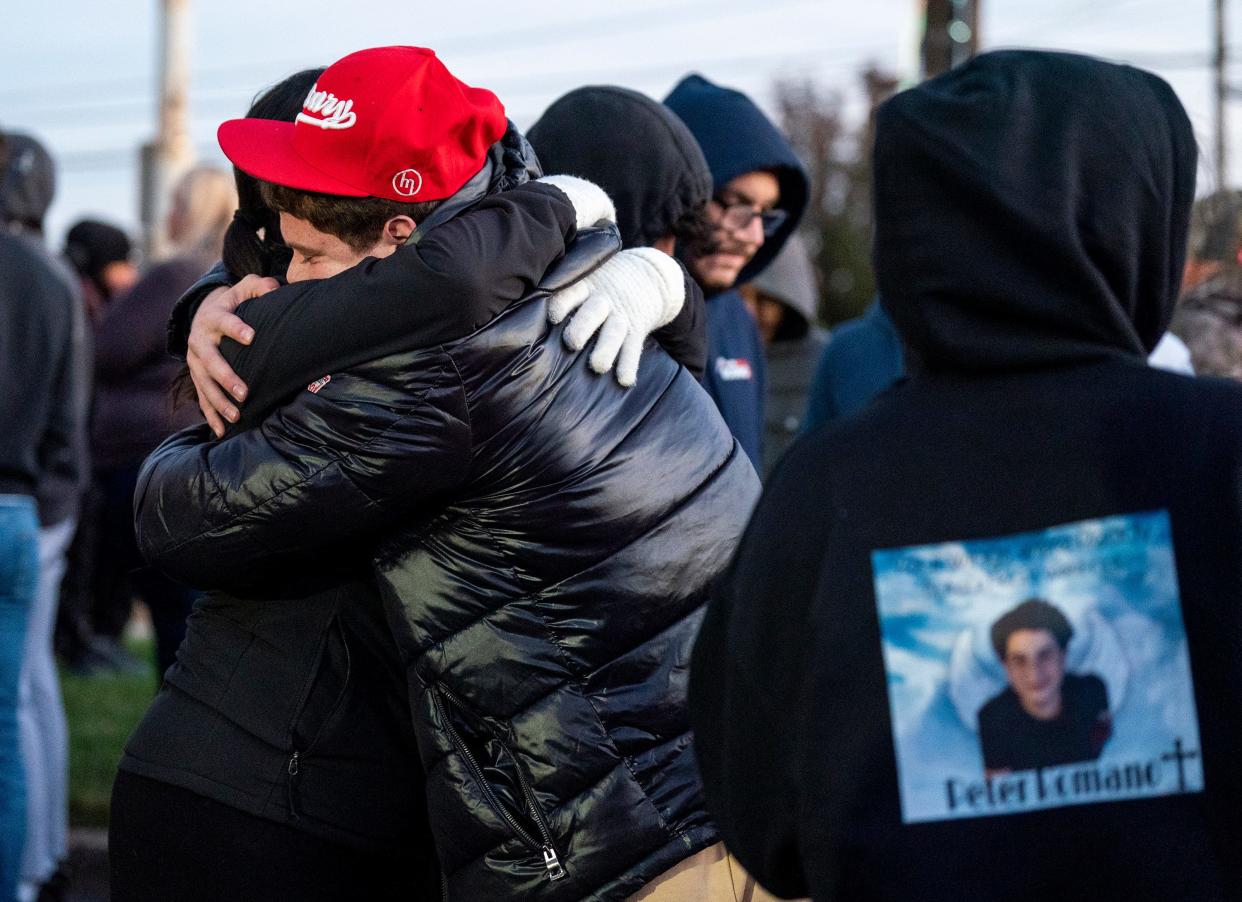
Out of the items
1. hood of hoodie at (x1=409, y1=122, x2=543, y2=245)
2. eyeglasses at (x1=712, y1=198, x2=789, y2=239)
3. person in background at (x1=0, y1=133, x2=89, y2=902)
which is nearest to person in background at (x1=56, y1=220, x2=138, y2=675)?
person in background at (x1=0, y1=133, x2=89, y2=902)

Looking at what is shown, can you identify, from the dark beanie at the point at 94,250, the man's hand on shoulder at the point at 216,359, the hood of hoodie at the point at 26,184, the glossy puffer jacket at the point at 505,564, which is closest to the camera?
the glossy puffer jacket at the point at 505,564

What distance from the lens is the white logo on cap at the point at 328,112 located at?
7.41 ft

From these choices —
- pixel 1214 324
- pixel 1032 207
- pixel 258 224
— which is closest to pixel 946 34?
pixel 1214 324

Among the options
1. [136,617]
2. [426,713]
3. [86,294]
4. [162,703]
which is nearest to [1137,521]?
[426,713]

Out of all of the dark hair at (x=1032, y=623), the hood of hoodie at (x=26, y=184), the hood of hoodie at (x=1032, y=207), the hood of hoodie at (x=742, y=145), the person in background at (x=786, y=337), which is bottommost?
the person in background at (x=786, y=337)

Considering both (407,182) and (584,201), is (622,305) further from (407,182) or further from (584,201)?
(407,182)

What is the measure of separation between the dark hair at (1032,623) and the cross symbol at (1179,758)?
14 cm

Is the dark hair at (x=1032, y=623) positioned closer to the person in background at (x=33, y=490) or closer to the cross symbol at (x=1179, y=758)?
the cross symbol at (x=1179, y=758)

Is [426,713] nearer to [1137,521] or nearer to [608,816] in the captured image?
[608,816]

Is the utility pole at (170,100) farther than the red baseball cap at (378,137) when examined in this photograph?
Yes

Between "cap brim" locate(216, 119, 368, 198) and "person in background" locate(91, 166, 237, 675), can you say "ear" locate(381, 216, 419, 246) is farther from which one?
"person in background" locate(91, 166, 237, 675)

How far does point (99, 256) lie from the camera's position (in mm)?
8305

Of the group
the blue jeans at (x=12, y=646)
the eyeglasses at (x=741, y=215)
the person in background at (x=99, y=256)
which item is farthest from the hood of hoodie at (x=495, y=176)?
the person in background at (x=99, y=256)

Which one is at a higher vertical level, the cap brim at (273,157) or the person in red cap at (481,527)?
the cap brim at (273,157)
